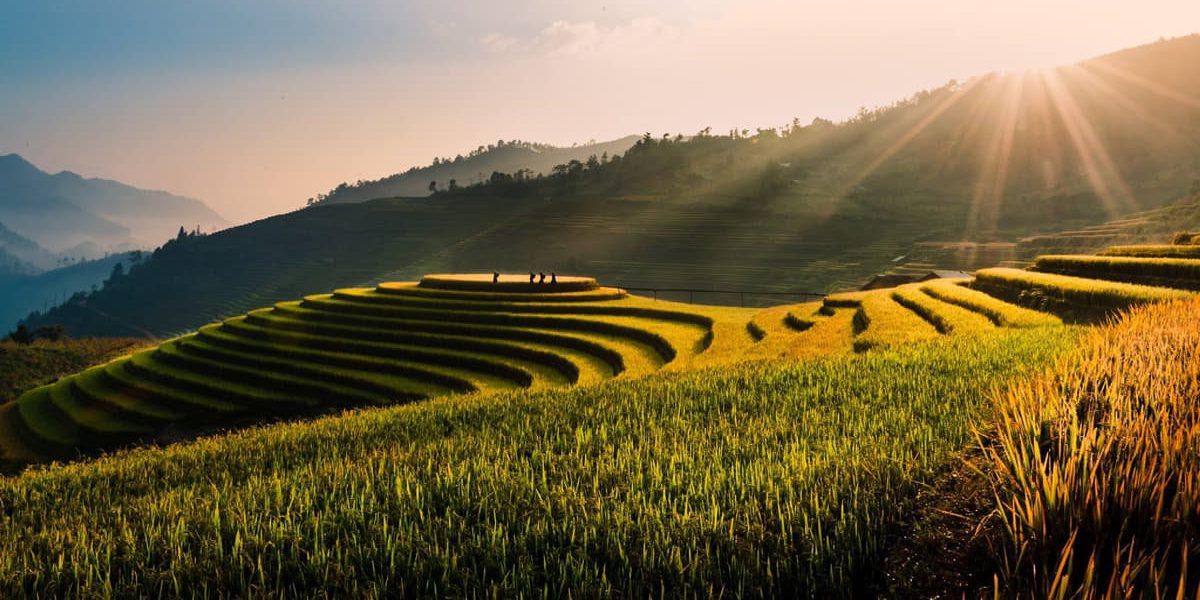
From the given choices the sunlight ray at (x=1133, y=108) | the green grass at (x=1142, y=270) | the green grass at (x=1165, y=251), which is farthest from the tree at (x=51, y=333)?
the sunlight ray at (x=1133, y=108)

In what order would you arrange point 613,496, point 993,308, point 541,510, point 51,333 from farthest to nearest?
1. point 51,333
2. point 993,308
3. point 613,496
4. point 541,510

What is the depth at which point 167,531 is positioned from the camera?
5.07m

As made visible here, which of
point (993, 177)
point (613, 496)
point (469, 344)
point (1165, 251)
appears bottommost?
point (469, 344)

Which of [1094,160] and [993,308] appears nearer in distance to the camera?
[993,308]

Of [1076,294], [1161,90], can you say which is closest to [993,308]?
[1076,294]

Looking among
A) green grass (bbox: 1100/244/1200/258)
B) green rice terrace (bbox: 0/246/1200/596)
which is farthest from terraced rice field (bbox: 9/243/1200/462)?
green rice terrace (bbox: 0/246/1200/596)

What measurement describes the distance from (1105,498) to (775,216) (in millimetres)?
131433

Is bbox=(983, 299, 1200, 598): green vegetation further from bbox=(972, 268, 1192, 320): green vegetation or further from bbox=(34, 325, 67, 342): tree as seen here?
bbox=(34, 325, 67, 342): tree

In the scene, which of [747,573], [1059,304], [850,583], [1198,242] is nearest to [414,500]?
[747,573]

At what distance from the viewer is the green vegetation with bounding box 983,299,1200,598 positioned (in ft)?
9.71

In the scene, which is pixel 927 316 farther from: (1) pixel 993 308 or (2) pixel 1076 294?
(2) pixel 1076 294

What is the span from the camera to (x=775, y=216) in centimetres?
12938

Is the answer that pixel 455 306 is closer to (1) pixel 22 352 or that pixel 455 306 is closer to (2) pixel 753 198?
(1) pixel 22 352

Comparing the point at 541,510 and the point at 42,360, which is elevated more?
the point at 541,510
